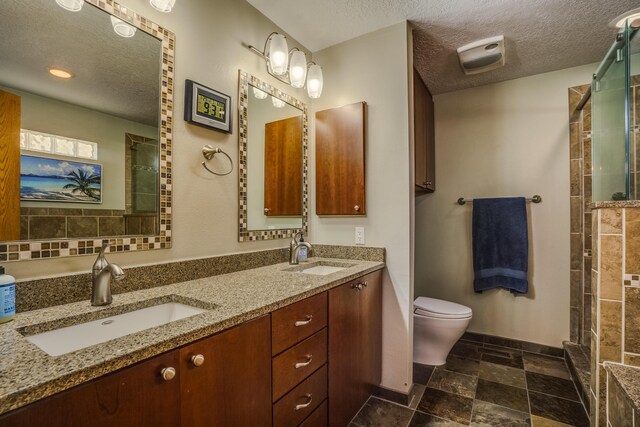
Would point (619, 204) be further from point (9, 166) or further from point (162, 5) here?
point (9, 166)

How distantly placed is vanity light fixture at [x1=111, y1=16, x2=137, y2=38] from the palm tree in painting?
573 millimetres

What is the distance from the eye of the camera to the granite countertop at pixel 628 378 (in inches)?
40.0

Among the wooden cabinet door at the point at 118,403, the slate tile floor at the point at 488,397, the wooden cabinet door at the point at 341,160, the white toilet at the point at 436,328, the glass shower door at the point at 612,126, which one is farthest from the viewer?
the white toilet at the point at 436,328

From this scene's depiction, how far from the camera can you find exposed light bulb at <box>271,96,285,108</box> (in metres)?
1.96

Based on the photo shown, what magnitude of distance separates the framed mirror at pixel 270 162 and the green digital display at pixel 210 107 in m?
0.15

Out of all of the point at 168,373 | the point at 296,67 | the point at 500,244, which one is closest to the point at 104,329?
the point at 168,373

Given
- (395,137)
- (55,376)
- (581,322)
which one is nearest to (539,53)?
(395,137)

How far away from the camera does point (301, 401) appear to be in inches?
47.9

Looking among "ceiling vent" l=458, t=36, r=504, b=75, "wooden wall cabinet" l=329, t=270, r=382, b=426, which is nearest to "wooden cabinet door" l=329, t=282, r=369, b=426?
"wooden wall cabinet" l=329, t=270, r=382, b=426

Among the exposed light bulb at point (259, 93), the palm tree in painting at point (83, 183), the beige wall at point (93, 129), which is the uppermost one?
the exposed light bulb at point (259, 93)

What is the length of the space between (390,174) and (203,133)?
1.13 metres

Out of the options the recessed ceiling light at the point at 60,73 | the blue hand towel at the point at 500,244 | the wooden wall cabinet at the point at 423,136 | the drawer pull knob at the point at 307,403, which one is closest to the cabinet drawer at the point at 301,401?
the drawer pull knob at the point at 307,403

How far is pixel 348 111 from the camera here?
6.80ft

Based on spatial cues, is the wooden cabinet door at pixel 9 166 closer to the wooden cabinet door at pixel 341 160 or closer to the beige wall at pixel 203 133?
the beige wall at pixel 203 133
